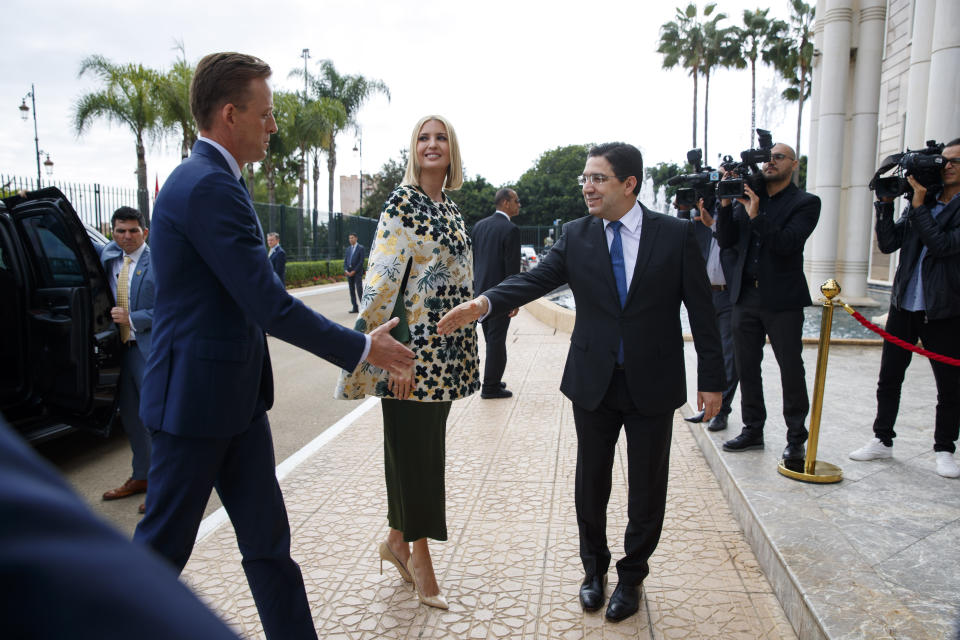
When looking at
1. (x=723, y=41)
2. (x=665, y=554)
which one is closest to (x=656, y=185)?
(x=723, y=41)

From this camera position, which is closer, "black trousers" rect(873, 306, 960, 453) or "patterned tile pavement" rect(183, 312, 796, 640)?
"patterned tile pavement" rect(183, 312, 796, 640)

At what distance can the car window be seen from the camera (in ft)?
16.6

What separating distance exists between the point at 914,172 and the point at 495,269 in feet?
13.3

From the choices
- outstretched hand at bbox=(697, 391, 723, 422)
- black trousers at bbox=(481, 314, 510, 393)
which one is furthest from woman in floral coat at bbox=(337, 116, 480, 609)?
black trousers at bbox=(481, 314, 510, 393)

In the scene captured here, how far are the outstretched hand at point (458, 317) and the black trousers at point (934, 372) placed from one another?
10.7 ft

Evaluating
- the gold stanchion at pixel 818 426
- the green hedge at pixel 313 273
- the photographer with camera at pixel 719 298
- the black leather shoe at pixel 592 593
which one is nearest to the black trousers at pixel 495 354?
the photographer with camera at pixel 719 298

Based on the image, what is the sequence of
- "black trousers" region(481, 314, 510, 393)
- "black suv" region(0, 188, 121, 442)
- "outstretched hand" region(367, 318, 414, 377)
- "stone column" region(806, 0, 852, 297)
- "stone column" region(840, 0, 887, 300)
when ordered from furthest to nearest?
1. "stone column" region(840, 0, 887, 300)
2. "stone column" region(806, 0, 852, 297)
3. "black trousers" region(481, 314, 510, 393)
4. "black suv" region(0, 188, 121, 442)
5. "outstretched hand" region(367, 318, 414, 377)

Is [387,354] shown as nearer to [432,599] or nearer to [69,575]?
[432,599]

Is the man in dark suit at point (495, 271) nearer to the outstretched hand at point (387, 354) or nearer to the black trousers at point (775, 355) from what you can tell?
the black trousers at point (775, 355)

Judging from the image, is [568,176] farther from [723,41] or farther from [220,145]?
[220,145]

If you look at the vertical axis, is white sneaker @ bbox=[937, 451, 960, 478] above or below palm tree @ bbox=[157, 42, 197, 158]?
below

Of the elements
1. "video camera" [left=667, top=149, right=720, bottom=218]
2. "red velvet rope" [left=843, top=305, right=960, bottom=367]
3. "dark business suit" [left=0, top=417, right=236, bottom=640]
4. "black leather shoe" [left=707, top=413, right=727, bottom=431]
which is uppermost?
"video camera" [left=667, top=149, right=720, bottom=218]

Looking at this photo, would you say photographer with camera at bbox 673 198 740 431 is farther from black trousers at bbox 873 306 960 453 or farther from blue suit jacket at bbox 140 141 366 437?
blue suit jacket at bbox 140 141 366 437

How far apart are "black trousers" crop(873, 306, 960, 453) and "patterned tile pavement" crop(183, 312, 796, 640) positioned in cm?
130
